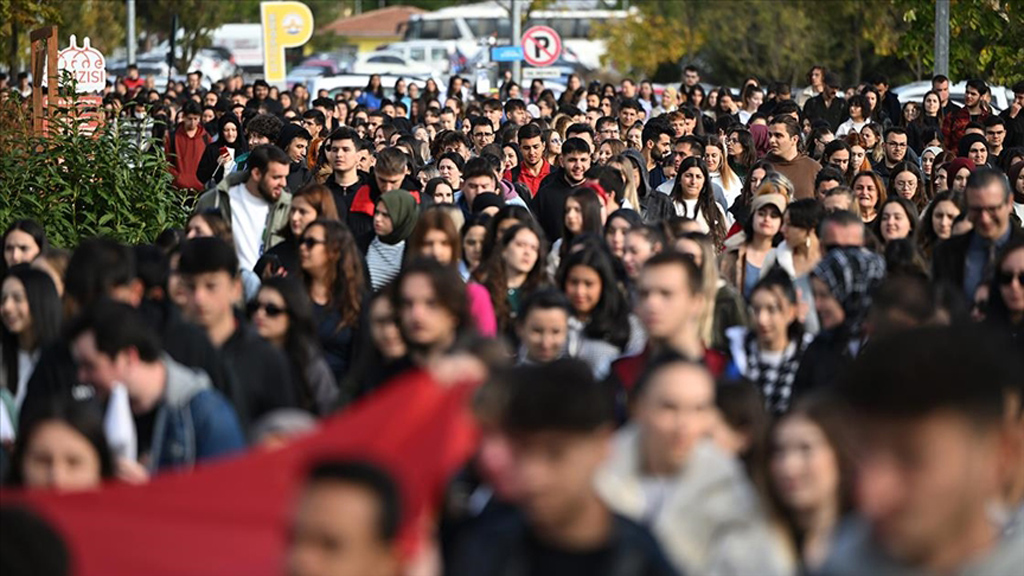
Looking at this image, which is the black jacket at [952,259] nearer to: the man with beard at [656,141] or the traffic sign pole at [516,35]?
the man with beard at [656,141]

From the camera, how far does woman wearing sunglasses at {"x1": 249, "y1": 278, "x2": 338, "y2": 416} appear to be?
8.90 meters

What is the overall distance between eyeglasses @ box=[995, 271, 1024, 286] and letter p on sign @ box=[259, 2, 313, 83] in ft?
115

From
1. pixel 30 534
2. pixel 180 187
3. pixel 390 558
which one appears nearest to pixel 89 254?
pixel 30 534

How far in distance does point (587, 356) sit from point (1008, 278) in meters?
2.00

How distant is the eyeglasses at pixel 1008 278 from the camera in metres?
9.64

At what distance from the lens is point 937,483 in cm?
327

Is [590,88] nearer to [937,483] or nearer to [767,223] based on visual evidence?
[767,223]

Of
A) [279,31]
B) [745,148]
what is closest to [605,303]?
[745,148]

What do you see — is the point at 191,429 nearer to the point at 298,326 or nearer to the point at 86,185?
the point at 298,326

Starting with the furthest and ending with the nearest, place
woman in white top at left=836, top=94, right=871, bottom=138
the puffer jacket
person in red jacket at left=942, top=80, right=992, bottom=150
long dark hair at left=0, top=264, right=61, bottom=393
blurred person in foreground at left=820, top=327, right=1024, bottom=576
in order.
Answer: person in red jacket at left=942, top=80, right=992, bottom=150
woman in white top at left=836, top=94, right=871, bottom=138
the puffer jacket
long dark hair at left=0, top=264, right=61, bottom=393
blurred person in foreground at left=820, top=327, right=1024, bottom=576

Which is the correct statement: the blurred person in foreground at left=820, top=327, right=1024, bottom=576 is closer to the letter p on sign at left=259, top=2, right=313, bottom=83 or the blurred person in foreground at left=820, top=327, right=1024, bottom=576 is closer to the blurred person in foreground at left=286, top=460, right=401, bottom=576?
the blurred person in foreground at left=286, top=460, right=401, bottom=576

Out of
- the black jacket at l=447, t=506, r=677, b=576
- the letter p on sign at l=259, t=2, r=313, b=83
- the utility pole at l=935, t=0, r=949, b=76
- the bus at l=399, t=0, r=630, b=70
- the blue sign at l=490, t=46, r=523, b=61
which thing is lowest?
the black jacket at l=447, t=506, r=677, b=576

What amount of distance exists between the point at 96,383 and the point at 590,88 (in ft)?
84.8

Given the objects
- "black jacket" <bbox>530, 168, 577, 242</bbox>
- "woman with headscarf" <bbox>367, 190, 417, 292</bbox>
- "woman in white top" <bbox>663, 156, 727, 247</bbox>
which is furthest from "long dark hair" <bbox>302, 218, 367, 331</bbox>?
"woman in white top" <bbox>663, 156, 727, 247</bbox>
